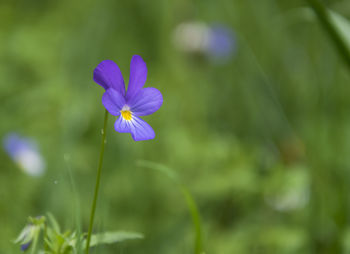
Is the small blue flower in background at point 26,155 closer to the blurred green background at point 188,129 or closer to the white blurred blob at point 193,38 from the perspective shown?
the blurred green background at point 188,129

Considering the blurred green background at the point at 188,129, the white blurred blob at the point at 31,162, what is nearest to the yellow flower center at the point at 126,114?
the blurred green background at the point at 188,129

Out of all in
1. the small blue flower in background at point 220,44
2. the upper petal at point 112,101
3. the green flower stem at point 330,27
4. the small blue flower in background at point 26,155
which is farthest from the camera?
the small blue flower in background at point 220,44

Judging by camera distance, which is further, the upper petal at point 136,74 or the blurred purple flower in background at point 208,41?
the blurred purple flower in background at point 208,41

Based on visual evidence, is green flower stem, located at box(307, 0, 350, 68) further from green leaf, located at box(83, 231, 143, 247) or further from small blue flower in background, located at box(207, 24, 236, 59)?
small blue flower in background, located at box(207, 24, 236, 59)

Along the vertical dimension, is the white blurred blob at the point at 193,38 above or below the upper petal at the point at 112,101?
above

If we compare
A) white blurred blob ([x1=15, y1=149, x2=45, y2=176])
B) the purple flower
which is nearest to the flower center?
the purple flower

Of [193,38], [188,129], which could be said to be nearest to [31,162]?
[188,129]

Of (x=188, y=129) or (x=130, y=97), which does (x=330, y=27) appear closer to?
(x=130, y=97)

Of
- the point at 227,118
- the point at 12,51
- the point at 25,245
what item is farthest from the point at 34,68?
the point at 25,245

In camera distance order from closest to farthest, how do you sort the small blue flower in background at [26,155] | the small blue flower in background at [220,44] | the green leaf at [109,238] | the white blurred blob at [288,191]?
the green leaf at [109,238] < the small blue flower in background at [26,155] < the white blurred blob at [288,191] < the small blue flower in background at [220,44]
